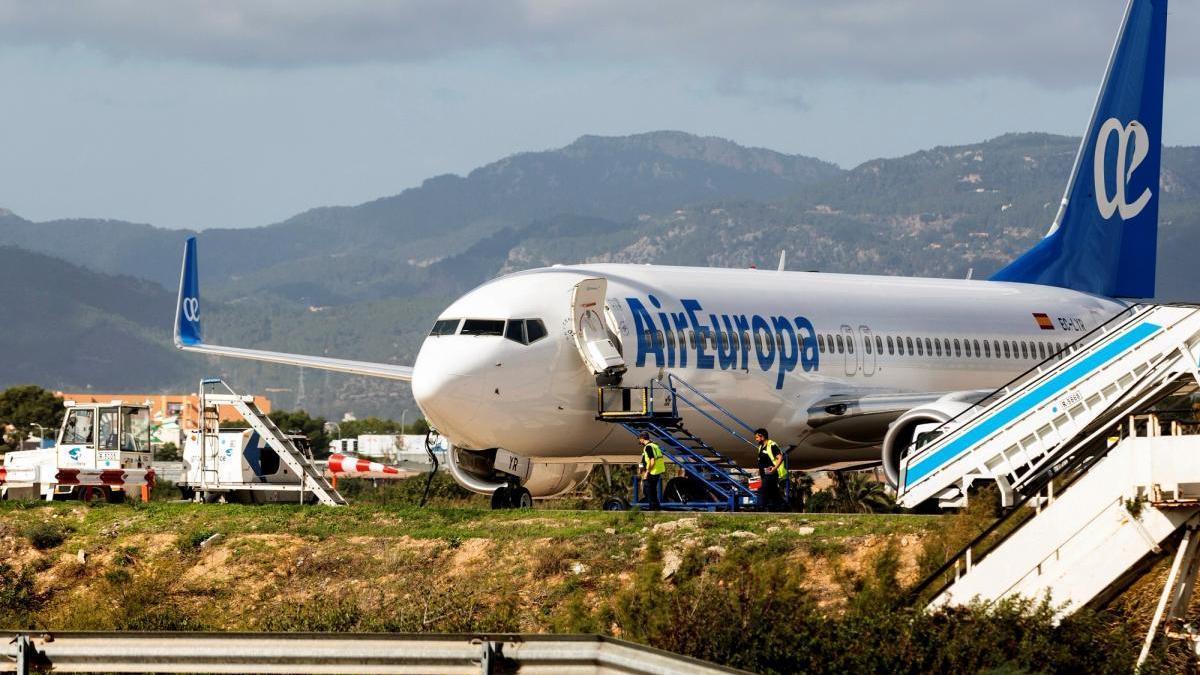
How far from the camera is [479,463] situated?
28.9m

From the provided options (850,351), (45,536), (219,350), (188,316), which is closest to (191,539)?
(45,536)

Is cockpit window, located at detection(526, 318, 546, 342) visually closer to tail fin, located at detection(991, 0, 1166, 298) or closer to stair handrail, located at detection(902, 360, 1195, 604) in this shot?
stair handrail, located at detection(902, 360, 1195, 604)

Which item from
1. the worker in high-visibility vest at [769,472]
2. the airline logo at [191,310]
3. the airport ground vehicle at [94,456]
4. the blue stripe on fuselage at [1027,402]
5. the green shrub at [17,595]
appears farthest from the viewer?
the airline logo at [191,310]

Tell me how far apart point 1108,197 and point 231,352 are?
19.1 meters

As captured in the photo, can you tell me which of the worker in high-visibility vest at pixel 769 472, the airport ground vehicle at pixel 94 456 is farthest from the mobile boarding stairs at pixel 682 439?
the airport ground vehicle at pixel 94 456

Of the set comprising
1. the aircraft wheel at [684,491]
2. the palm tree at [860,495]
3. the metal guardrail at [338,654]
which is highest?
the metal guardrail at [338,654]

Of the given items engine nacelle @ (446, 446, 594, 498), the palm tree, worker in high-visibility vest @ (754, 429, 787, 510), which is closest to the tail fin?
the palm tree

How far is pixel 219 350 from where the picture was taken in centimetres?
3969

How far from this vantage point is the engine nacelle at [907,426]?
2830 cm

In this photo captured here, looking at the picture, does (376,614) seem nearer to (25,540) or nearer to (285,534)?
(285,534)

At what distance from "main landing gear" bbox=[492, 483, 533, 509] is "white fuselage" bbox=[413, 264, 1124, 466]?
3.41 ft

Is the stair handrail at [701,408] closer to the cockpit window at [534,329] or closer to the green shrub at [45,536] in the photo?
the cockpit window at [534,329]

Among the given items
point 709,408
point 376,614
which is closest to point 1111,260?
point 709,408

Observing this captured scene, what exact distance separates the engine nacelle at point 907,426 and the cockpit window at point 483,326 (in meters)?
6.21
